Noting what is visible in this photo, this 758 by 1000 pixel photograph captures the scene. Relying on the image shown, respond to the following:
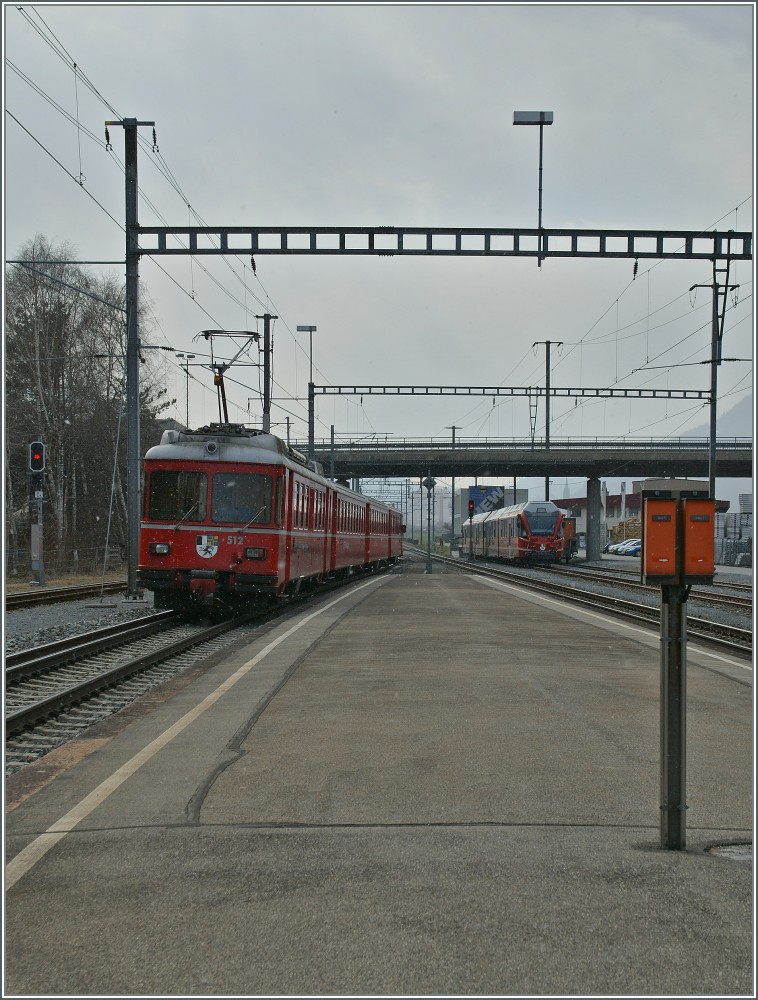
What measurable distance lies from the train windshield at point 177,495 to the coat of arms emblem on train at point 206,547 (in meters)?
0.39

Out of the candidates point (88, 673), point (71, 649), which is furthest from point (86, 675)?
point (71, 649)

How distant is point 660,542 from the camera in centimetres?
443

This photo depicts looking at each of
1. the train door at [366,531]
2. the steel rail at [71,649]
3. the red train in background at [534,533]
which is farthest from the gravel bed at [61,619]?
the red train in background at [534,533]

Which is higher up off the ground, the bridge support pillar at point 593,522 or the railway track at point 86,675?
the bridge support pillar at point 593,522

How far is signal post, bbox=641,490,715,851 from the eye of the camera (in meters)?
4.43

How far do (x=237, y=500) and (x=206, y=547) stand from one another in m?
0.97

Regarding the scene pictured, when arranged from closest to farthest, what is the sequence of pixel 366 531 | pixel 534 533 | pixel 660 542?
pixel 660 542 → pixel 366 531 → pixel 534 533

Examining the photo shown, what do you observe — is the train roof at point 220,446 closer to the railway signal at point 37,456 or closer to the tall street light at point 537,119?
the tall street light at point 537,119

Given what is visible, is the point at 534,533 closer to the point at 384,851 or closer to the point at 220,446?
the point at 220,446

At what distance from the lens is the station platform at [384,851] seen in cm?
317

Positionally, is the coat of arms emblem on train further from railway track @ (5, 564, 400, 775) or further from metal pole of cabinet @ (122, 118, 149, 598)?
metal pole of cabinet @ (122, 118, 149, 598)

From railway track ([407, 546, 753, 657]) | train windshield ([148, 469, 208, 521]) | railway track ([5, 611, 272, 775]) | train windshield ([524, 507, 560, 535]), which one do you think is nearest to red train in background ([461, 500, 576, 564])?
train windshield ([524, 507, 560, 535])

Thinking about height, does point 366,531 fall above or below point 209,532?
below

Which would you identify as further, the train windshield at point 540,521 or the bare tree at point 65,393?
the train windshield at point 540,521
